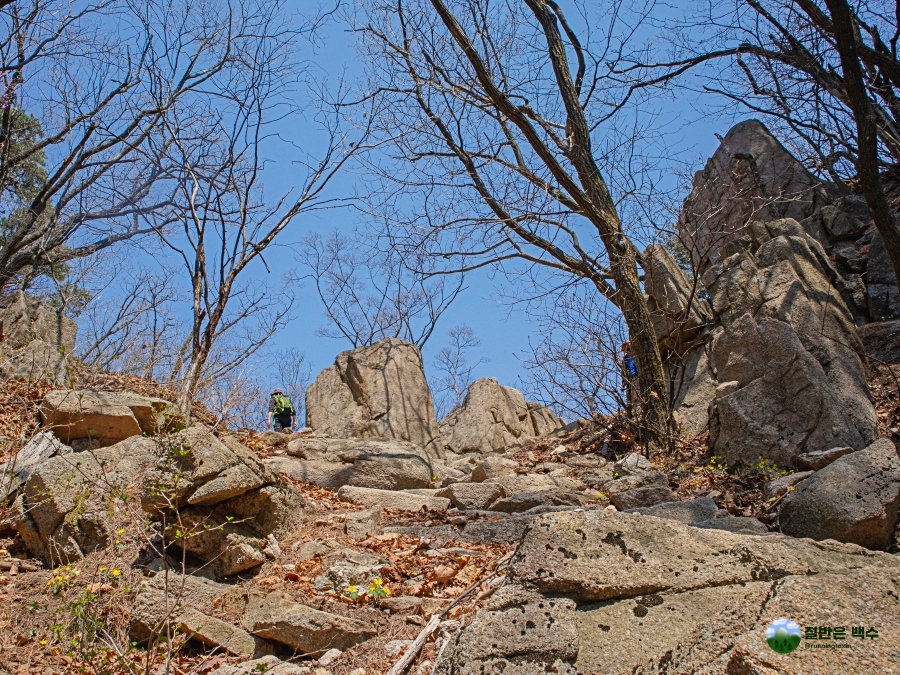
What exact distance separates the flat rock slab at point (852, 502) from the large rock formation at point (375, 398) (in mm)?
9906

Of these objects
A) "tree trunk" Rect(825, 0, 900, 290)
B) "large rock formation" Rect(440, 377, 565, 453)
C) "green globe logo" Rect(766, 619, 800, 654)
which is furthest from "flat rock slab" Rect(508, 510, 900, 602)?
"large rock formation" Rect(440, 377, 565, 453)

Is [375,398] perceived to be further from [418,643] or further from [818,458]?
[418,643]

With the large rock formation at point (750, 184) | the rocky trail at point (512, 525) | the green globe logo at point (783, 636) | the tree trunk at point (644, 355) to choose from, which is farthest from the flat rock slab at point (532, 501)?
the large rock formation at point (750, 184)

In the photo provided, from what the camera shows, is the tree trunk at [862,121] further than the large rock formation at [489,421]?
No

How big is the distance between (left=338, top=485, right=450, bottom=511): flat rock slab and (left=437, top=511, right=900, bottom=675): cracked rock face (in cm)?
410

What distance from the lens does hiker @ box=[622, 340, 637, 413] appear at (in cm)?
955

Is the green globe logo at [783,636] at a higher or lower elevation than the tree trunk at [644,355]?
lower

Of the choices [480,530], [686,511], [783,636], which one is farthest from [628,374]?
[783,636]

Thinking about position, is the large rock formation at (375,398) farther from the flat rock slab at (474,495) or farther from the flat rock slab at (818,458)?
the flat rock slab at (818,458)

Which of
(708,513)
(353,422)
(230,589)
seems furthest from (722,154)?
(230,589)

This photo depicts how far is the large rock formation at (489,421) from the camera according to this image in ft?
55.3

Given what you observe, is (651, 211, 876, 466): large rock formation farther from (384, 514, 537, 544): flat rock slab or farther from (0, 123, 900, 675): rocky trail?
(384, 514, 537, 544): flat rock slab

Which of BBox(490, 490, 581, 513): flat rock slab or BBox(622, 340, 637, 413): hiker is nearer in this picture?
BBox(490, 490, 581, 513): flat rock slab

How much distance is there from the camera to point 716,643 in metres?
1.93
